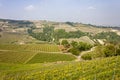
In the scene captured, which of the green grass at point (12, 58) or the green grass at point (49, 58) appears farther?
the green grass at point (49, 58)

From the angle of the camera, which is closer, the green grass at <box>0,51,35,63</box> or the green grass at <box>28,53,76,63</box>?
the green grass at <box>0,51,35,63</box>

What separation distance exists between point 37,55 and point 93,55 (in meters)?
20.3

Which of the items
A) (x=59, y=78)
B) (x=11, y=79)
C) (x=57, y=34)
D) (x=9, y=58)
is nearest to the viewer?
(x=59, y=78)

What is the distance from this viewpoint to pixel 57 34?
163m

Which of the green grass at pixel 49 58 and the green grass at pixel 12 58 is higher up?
the green grass at pixel 12 58

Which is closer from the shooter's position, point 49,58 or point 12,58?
point 12,58

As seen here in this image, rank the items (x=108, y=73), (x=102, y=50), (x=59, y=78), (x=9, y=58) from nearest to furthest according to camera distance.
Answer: (x=108, y=73) → (x=59, y=78) → (x=102, y=50) → (x=9, y=58)

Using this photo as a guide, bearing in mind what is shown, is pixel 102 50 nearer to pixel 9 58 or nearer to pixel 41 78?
pixel 9 58

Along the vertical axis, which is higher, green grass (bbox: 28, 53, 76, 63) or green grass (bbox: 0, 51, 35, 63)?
green grass (bbox: 0, 51, 35, 63)

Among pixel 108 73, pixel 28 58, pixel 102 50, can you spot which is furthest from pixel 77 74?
pixel 28 58

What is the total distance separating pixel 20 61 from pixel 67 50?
25.9 metres

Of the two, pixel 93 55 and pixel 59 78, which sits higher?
pixel 59 78

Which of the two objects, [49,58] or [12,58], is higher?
[12,58]

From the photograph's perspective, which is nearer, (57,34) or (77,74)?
(77,74)
